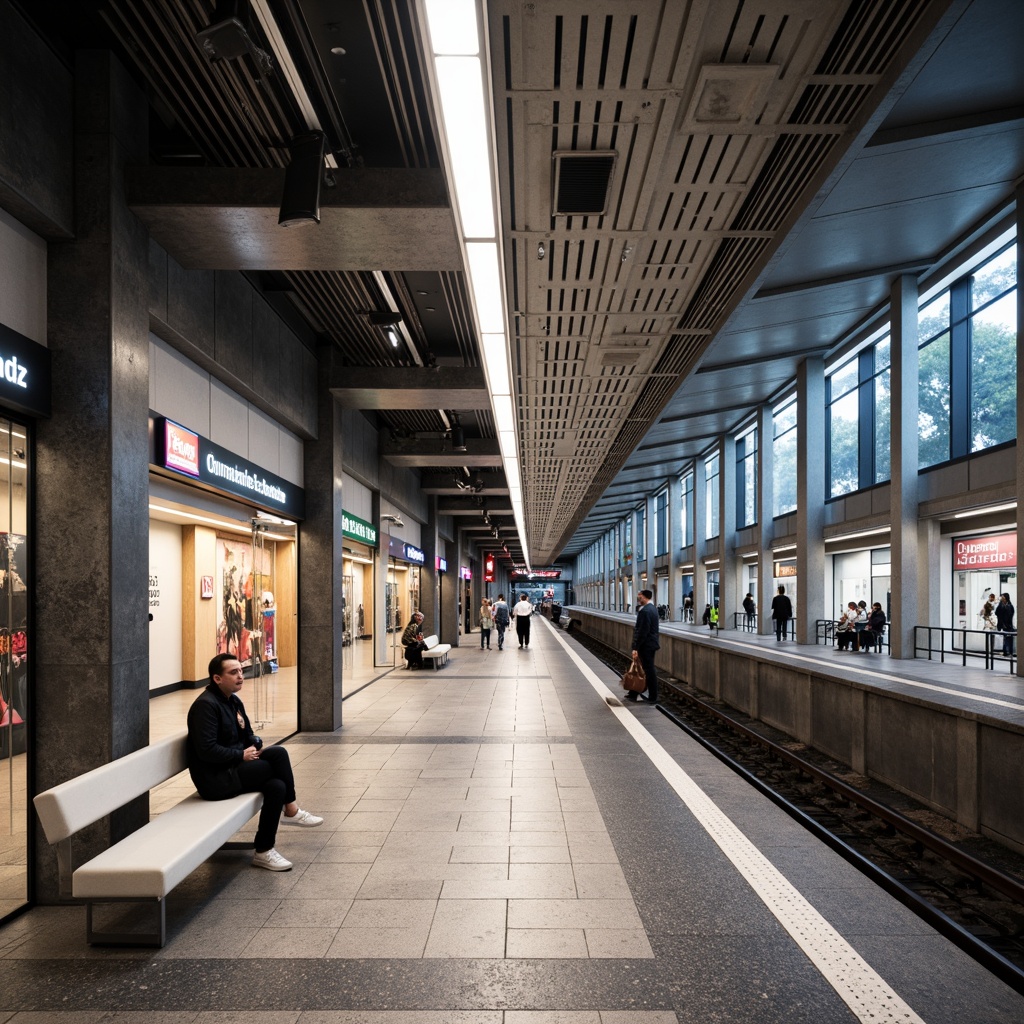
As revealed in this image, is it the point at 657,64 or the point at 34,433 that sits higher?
the point at 657,64

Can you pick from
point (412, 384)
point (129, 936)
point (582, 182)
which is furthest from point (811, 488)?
point (129, 936)

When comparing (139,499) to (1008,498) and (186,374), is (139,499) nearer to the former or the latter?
→ (186,374)

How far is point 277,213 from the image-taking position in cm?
510

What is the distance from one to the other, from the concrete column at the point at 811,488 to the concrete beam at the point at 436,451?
1013 cm

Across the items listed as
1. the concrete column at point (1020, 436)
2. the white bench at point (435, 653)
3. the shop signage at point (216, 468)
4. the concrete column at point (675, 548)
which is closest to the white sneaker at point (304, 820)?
the shop signage at point (216, 468)

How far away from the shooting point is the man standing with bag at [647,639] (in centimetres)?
1162

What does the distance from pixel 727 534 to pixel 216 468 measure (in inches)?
1011

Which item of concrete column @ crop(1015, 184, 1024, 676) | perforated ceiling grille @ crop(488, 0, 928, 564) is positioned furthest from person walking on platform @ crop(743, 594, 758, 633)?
perforated ceiling grille @ crop(488, 0, 928, 564)

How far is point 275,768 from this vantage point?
5.15 meters

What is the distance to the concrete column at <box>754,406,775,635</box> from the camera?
84.9ft

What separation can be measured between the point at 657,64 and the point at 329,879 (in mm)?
4460

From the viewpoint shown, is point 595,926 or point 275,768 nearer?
point 595,926

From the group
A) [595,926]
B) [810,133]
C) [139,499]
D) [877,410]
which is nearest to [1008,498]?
[877,410]

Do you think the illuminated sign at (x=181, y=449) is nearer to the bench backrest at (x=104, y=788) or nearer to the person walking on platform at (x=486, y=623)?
the bench backrest at (x=104, y=788)
